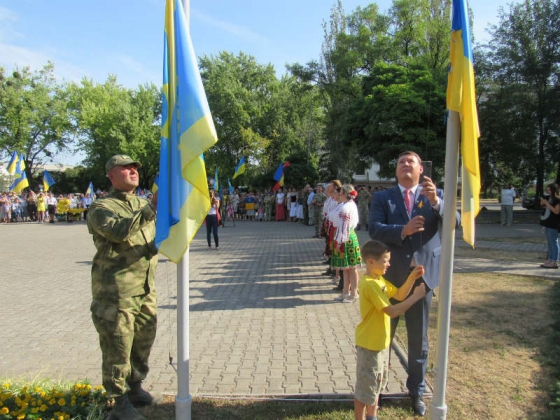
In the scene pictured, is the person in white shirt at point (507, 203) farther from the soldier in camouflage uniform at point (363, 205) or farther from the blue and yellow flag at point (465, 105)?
the blue and yellow flag at point (465, 105)

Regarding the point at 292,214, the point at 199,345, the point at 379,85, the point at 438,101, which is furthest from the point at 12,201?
the point at 199,345

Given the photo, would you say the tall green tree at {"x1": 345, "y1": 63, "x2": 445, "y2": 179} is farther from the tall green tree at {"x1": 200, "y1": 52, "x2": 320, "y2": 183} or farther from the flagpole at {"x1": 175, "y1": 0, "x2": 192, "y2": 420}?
the tall green tree at {"x1": 200, "y1": 52, "x2": 320, "y2": 183}

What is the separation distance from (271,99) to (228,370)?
43.6 metres

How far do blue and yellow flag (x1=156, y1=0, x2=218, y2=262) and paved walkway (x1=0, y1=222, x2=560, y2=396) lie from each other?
5.97ft

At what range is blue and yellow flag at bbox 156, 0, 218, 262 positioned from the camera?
2.99m

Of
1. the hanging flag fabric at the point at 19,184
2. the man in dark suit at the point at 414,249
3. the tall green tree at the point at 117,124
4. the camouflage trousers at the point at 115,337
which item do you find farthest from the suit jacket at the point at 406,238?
the tall green tree at the point at 117,124

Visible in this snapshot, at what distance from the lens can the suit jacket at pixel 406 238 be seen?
360 cm

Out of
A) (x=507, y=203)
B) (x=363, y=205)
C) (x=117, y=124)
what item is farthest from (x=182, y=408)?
(x=117, y=124)

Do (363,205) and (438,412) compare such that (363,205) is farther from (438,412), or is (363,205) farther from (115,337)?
(115,337)

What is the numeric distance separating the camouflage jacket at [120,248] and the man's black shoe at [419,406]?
7.81 feet

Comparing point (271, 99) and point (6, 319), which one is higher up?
point (271, 99)

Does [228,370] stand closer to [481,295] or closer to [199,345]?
[199,345]

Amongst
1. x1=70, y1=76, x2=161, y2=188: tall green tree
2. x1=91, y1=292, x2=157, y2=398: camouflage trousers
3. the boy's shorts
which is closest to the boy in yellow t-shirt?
the boy's shorts

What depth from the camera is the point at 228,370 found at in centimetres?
454
